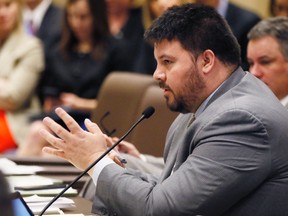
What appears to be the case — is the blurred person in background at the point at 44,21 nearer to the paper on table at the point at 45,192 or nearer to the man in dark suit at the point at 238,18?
the man in dark suit at the point at 238,18

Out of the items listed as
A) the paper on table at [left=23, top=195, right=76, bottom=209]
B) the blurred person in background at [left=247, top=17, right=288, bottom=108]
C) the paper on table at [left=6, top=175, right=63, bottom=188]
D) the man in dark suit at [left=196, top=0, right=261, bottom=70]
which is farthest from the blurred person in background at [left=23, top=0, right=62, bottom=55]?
the paper on table at [left=23, top=195, right=76, bottom=209]

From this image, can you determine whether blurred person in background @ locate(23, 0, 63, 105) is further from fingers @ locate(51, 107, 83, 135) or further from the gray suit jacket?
the gray suit jacket

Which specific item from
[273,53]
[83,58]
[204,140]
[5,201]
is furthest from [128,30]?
[5,201]

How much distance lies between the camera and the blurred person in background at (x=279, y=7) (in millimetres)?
3628

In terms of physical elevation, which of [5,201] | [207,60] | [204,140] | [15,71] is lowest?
[15,71]

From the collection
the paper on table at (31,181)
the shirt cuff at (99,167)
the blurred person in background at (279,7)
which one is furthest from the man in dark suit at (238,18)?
the shirt cuff at (99,167)

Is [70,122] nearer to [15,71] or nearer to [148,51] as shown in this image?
[148,51]

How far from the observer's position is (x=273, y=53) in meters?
2.54

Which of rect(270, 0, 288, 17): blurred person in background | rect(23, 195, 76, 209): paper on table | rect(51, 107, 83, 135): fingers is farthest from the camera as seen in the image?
rect(270, 0, 288, 17): blurred person in background

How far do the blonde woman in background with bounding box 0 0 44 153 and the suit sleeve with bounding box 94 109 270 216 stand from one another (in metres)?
2.54

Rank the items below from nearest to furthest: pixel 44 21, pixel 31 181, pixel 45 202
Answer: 1. pixel 45 202
2. pixel 31 181
3. pixel 44 21

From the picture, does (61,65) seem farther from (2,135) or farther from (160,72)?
(160,72)

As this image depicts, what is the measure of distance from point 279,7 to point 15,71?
1.54 metres

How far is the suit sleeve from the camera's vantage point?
1.64 metres
